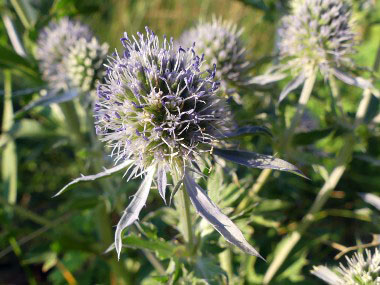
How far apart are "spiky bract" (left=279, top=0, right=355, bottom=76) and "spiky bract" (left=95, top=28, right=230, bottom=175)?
67 cm

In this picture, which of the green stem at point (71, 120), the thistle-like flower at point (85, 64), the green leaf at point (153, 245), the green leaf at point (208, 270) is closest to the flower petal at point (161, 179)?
the green leaf at point (153, 245)

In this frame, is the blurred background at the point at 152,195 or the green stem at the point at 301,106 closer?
the green stem at the point at 301,106

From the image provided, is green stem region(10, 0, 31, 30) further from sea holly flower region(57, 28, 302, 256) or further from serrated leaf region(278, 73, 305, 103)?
serrated leaf region(278, 73, 305, 103)

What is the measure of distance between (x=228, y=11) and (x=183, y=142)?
4.07 metres

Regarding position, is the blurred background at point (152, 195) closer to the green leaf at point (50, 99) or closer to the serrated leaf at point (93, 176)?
the green leaf at point (50, 99)

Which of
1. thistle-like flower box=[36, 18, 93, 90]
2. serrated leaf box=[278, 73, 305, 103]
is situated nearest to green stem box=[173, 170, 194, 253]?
serrated leaf box=[278, 73, 305, 103]

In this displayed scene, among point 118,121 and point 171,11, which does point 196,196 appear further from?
point 171,11

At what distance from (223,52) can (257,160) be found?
2.60 ft

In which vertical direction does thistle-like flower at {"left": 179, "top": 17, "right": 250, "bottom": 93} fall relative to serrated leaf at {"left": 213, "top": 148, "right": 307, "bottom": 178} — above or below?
above

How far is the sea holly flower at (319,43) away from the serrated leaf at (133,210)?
30.1 inches

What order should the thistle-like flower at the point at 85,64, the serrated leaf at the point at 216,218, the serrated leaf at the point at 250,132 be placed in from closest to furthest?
the serrated leaf at the point at 216,218 < the serrated leaf at the point at 250,132 < the thistle-like flower at the point at 85,64

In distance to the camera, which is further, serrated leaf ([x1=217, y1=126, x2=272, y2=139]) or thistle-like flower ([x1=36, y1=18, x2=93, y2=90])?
thistle-like flower ([x1=36, y1=18, x2=93, y2=90])

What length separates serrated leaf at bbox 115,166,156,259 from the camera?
1026 millimetres

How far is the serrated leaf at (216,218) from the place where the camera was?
1.00 m
